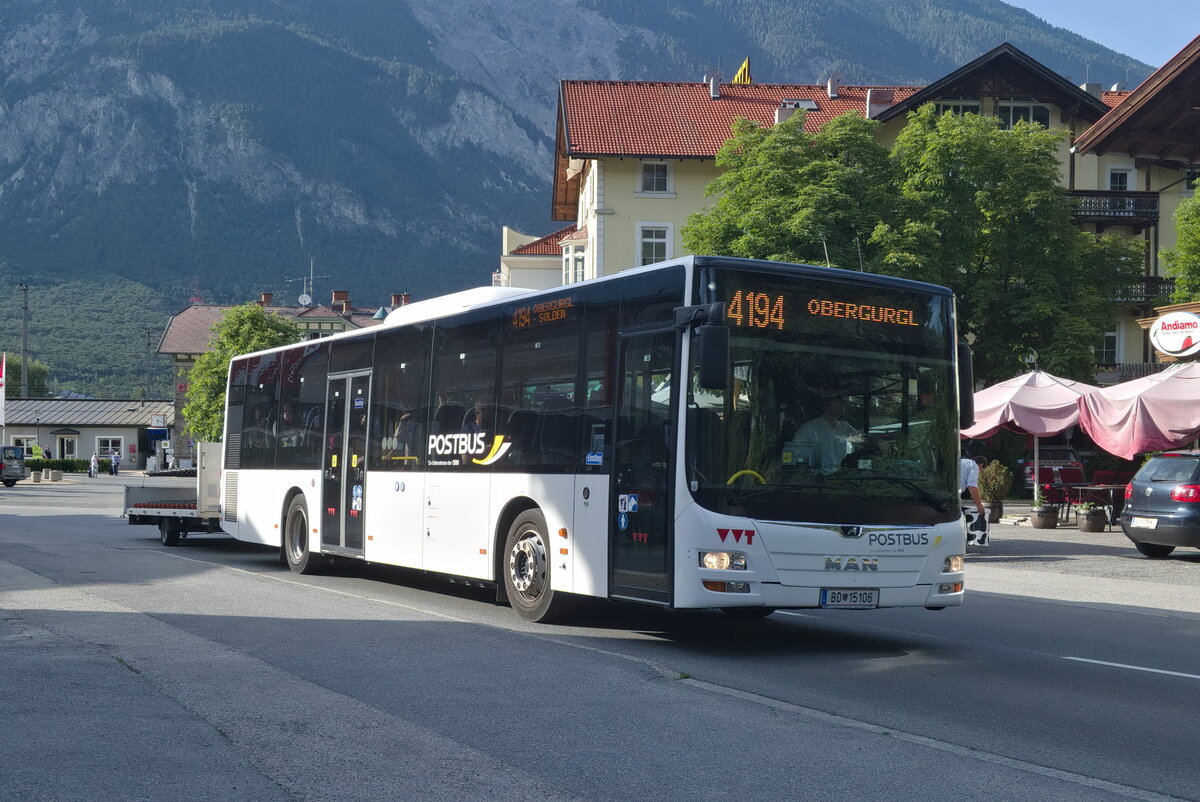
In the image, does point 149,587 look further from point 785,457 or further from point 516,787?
point 516,787

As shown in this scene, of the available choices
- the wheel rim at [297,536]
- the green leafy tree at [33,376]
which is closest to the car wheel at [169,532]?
the wheel rim at [297,536]

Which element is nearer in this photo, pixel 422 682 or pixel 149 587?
pixel 422 682

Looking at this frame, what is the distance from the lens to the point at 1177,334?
2656 centimetres

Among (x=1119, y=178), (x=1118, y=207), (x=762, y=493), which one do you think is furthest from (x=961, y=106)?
(x=762, y=493)

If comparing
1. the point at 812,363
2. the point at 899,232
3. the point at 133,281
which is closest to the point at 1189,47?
the point at 899,232

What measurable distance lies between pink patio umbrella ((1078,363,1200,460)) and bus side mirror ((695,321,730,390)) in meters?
16.7

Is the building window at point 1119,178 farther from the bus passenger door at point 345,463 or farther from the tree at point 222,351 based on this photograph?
the tree at point 222,351

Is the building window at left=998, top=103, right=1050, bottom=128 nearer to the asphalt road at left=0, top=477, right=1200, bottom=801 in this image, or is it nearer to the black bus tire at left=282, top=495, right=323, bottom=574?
the asphalt road at left=0, top=477, right=1200, bottom=801

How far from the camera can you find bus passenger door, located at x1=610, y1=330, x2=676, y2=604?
33.8 feet

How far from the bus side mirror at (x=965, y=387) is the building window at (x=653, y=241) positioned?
137ft

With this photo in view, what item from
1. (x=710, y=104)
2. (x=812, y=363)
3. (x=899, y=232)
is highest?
(x=710, y=104)

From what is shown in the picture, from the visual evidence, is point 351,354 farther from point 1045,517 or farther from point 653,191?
point 653,191

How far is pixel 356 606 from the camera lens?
13.3m

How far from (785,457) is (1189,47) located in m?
23.9
